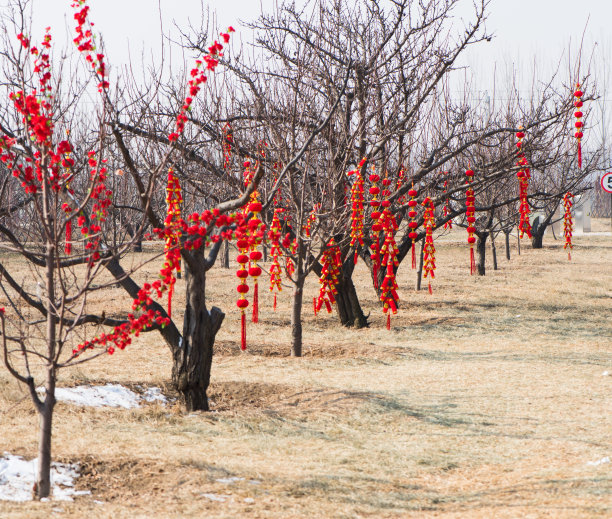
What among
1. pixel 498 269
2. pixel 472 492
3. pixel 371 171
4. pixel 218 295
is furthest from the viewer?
pixel 498 269

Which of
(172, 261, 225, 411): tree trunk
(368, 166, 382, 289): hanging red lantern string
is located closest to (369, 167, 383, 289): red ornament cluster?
(368, 166, 382, 289): hanging red lantern string

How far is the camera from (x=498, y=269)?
25.2 m

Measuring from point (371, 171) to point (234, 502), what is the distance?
937 centimetres

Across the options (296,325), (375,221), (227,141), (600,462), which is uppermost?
(227,141)

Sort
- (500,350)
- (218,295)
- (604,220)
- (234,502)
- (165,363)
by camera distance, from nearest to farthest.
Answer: (234,502) → (165,363) → (500,350) → (218,295) → (604,220)

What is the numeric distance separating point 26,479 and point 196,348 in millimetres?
2669

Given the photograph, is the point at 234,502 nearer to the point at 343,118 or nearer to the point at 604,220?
the point at 343,118

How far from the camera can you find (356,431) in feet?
23.1

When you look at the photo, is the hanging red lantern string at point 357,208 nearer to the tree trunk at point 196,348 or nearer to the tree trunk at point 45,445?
the tree trunk at point 196,348

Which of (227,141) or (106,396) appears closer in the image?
(106,396)

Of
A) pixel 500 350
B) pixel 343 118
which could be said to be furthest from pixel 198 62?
pixel 500 350

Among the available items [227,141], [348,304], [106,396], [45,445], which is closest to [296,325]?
[227,141]

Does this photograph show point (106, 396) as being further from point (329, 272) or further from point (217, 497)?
point (329, 272)

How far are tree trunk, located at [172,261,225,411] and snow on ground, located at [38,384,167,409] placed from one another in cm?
72
